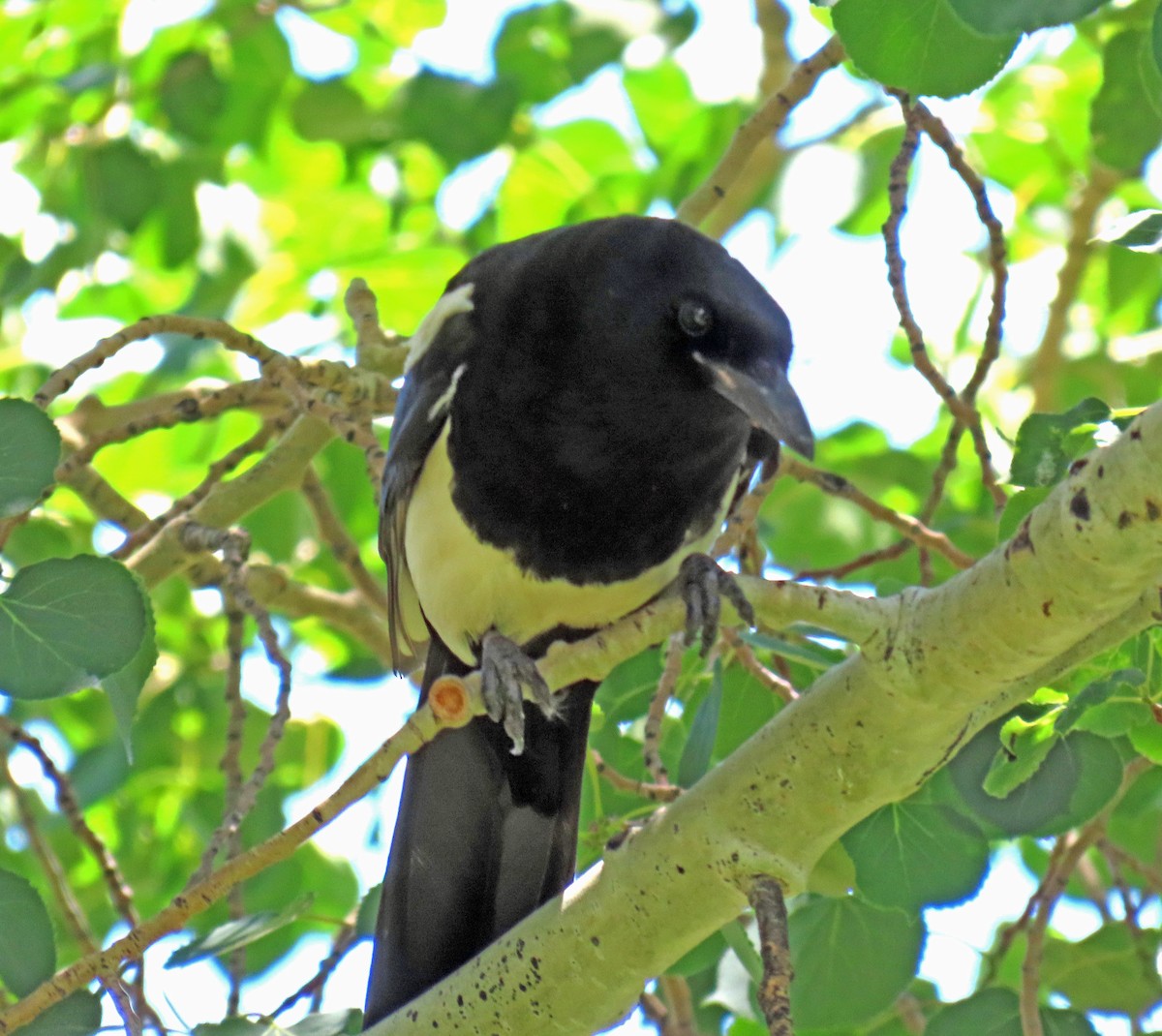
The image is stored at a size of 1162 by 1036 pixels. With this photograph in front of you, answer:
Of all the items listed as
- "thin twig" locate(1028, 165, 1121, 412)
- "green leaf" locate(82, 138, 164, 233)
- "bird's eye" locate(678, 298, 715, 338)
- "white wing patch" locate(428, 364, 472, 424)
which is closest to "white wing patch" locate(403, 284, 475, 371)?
"white wing patch" locate(428, 364, 472, 424)

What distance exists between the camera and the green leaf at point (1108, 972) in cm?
244

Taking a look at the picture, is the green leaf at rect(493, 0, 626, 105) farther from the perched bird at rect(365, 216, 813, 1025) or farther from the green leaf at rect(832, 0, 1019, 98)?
the green leaf at rect(832, 0, 1019, 98)

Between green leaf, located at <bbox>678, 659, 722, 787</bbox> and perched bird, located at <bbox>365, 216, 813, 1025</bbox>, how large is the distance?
138mm

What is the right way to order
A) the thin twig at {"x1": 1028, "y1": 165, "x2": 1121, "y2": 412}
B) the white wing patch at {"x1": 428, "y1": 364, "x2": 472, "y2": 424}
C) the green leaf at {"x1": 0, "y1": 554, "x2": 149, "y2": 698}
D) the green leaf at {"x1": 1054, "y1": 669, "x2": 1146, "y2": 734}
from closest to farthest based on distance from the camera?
1. the green leaf at {"x1": 1054, "y1": 669, "x2": 1146, "y2": 734}
2. the green leaf at {"x1": 0, "y1": 554, "x2": 149, "y2": 698}
3. the white wing patch at {"x1": 428, "y1": 364, "x2": 472, "y2": 424}
4. the thin twig at {"x1": 1028, "y1": 165, "x2": 1121, "y2": 412}

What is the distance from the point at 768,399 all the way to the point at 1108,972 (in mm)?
1079

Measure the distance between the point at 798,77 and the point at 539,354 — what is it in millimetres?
706

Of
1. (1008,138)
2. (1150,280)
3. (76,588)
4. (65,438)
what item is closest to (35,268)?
(65,438)

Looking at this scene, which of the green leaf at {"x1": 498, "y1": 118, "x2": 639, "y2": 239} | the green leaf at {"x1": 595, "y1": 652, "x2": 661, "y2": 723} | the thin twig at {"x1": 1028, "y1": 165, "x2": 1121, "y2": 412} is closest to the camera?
the green leaf at {"x1": 595, "y1": 652, "x2": 661, "y2": 723}

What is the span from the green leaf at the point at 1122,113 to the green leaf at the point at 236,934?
2.03 meters

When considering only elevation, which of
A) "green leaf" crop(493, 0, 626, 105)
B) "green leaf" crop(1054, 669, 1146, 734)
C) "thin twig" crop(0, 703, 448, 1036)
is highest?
"green leaf" crop(493, 0, 626, 105)

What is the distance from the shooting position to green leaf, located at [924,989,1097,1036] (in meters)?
1.97

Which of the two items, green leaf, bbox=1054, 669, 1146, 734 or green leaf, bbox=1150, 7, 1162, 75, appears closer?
green leaf, bbox=1150, 7, 1162, 75

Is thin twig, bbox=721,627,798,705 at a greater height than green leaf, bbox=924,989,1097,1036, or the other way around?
thin twig, bbox=721,627,798,705

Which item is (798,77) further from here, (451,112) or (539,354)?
(451,112)
